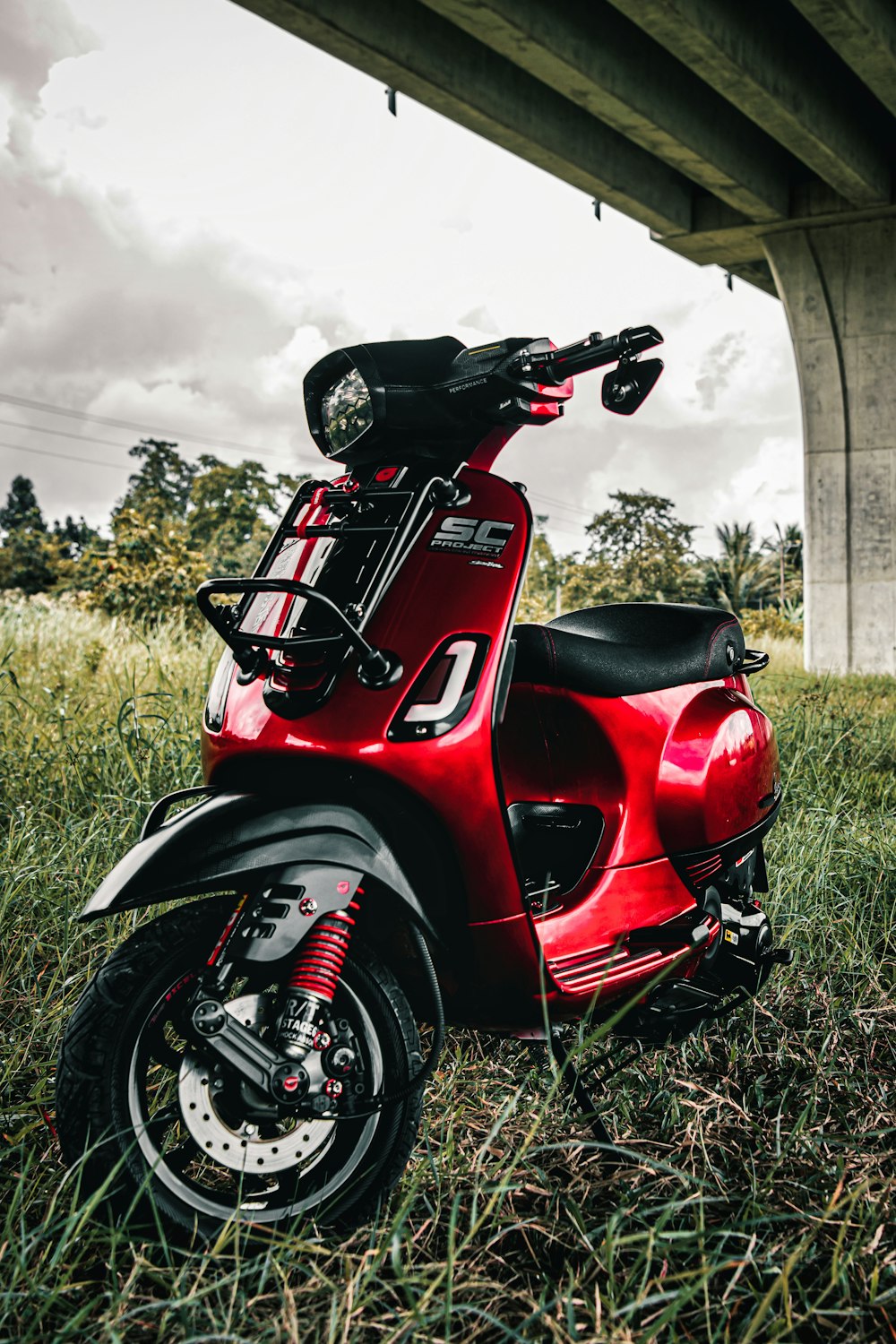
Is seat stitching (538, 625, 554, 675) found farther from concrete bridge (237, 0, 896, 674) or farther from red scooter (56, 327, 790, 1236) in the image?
concrete bridge (237, 0, 896, 674)

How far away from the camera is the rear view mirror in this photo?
194 cm

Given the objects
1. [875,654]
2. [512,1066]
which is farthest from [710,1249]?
[875,654]

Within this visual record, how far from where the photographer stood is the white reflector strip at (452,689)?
167 centimetres

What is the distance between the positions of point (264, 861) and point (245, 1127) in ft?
1.16

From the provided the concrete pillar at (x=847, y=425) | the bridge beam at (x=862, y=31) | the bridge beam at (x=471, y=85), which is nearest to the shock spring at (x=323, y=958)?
the bridge beam at (x=471, y=85)

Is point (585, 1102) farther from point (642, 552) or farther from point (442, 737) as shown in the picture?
point (642, 552)

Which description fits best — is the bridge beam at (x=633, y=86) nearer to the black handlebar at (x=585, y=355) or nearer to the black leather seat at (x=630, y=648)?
the black leather seat at (x=630, y=648)

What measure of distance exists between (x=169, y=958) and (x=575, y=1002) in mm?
664

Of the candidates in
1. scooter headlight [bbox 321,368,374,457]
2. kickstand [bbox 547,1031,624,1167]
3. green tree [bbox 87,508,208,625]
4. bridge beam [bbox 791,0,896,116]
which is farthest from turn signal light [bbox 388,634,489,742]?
green tree [bbox 87,508,208,625]

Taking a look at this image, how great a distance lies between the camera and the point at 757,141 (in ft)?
32.1

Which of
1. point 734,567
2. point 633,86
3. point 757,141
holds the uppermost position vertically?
point 757,141

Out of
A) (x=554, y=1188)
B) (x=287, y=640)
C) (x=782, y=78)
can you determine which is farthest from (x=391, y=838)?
(x=782, y=78)

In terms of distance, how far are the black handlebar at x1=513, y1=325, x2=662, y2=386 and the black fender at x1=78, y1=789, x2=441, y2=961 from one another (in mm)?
761

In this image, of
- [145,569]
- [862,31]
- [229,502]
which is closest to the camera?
[862,31]
